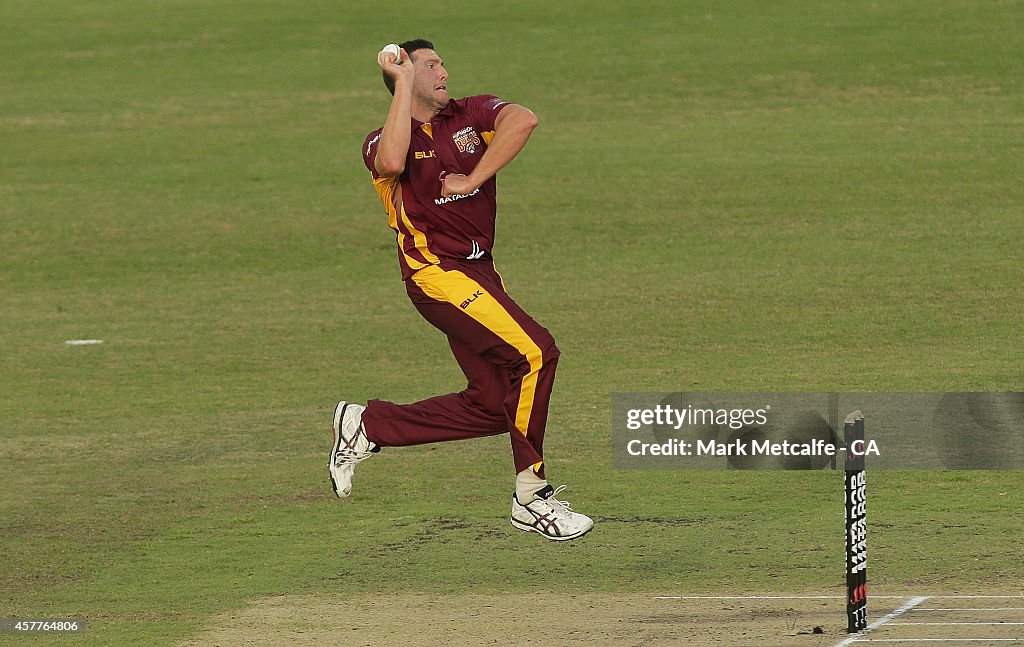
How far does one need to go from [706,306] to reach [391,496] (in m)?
6.36

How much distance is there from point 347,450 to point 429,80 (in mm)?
1844

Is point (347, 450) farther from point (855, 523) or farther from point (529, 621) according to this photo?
point (855, 523)

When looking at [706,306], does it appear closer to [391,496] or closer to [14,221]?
[391,496]

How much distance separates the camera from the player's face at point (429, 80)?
809 cm

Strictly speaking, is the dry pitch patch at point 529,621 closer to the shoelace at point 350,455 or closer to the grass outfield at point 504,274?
the grass outfield at point 504,274

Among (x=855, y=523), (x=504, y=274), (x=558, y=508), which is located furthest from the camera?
(x=504, y=274)

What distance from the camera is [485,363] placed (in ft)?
27.0

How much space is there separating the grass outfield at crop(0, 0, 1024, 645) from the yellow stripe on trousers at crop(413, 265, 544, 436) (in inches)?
50.4

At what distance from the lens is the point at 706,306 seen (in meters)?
16.7

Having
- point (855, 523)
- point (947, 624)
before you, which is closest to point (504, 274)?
point (947, 624)

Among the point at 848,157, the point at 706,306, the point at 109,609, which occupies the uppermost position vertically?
the point at 848,157

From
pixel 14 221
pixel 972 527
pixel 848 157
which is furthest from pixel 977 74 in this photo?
pixel 972 527

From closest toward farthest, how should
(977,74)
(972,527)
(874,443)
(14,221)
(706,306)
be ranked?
(972,527) → (874,443) → (706,306) → (14,221) → (977,74)

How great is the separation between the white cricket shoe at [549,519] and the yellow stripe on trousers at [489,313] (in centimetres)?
36
